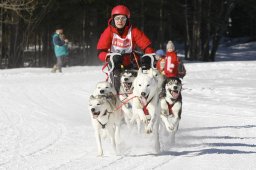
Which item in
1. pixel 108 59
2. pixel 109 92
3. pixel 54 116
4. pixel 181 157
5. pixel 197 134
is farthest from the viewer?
pixel 54 116

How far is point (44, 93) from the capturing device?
55.6 ft

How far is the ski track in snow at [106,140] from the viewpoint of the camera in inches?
297

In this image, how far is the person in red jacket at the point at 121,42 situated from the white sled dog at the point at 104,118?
4.00 ft

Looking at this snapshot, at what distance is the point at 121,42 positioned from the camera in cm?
923

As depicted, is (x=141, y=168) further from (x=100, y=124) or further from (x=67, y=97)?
(x=67, y=97)

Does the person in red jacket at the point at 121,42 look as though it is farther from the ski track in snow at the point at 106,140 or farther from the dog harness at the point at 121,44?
the ski track in snow at the point at 106,140

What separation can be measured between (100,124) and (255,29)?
52323 mm

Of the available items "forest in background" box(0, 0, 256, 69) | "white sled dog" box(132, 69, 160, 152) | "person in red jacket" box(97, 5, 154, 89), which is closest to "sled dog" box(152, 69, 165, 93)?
"white sled dog" box(132, 69, 160, 152)

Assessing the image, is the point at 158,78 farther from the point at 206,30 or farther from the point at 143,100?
the point at 206,30

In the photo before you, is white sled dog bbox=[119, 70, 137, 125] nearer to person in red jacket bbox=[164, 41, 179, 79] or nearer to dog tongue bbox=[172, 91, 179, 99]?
dog tongue bbox=[172, 91, 179, 99]

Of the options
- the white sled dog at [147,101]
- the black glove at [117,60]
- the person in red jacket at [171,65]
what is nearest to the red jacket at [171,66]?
the person in red jacket at [171,65]

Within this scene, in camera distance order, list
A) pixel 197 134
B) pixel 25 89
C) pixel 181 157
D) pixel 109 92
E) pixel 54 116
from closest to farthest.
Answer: pixel 181 157, pixel 109 92, pixel 197 134, pixel 54 116, pixel 25 89

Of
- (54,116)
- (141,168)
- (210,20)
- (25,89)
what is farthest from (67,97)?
(210,20)

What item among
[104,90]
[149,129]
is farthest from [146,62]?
[149,129]
